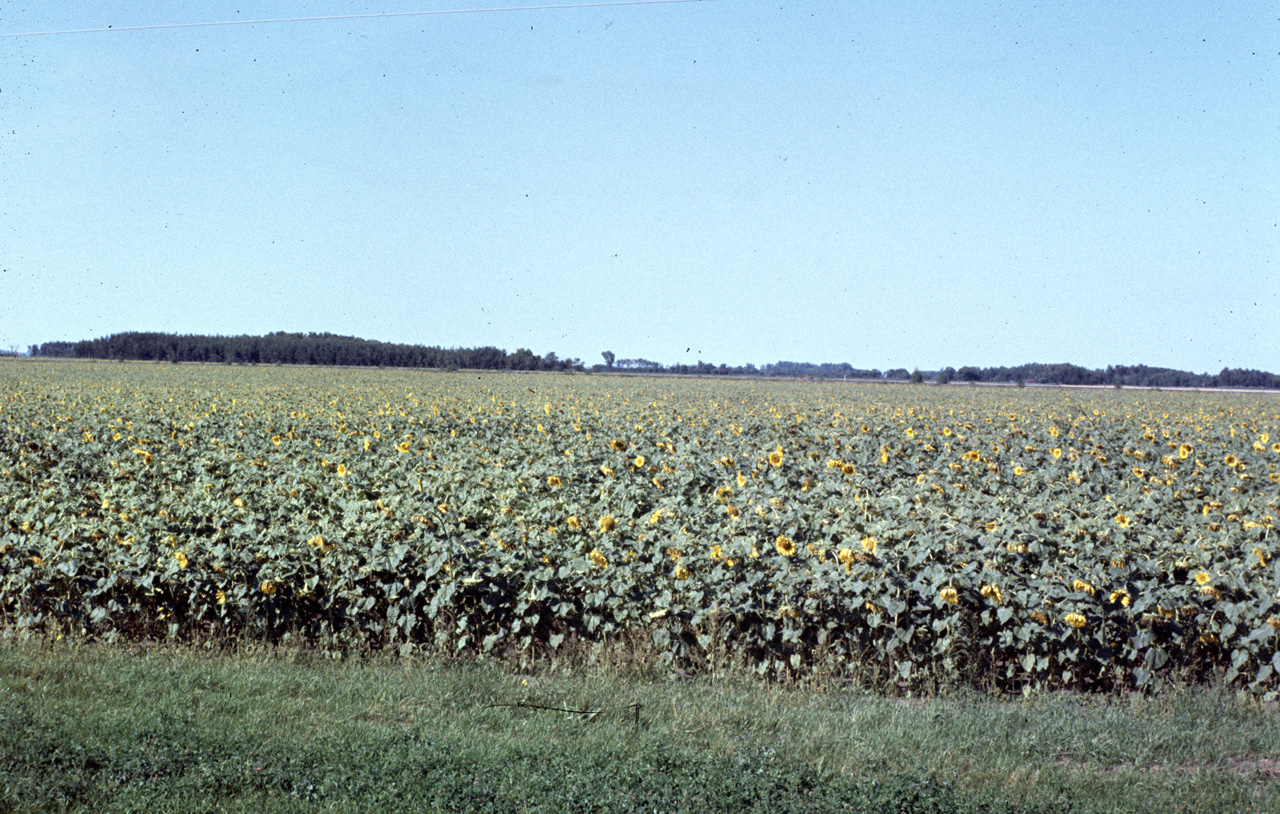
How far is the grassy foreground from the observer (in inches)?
155

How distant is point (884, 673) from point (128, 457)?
30.8 feet

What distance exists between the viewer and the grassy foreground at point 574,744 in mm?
3943

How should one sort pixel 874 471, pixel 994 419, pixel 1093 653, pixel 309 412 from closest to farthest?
pixel 1093 653
pixel 874 471
pixel 309 412
pixel 994 419

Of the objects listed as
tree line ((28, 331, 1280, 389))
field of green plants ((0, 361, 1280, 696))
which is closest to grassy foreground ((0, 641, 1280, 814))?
field of green plants ((0, 361, 1280, 696))

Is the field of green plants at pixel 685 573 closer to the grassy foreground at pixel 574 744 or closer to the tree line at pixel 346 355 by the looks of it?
the grassy foreground at pixel 574 744

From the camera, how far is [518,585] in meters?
6.11

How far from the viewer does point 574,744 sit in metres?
4.52

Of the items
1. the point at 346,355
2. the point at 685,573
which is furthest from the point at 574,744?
the point at 346,355

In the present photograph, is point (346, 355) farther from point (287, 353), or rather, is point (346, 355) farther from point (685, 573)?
point (685, 573)

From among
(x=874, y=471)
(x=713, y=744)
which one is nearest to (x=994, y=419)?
(x=874, y=471)

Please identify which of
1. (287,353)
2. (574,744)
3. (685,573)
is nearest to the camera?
(574,744)

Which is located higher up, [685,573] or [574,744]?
[685,573]

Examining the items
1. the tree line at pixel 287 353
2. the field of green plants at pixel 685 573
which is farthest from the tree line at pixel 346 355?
the field of green plants at pixel 685 573

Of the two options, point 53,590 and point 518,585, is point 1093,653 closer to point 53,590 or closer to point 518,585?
point 518,585
